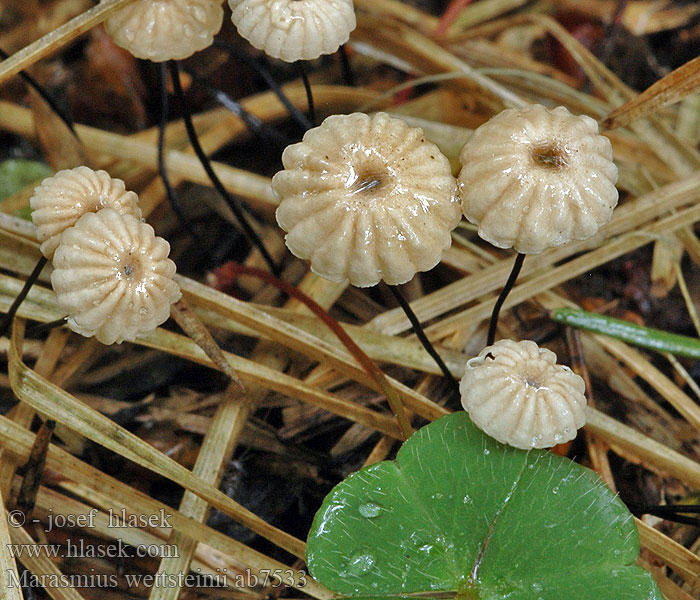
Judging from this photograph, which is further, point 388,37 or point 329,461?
point 388,37

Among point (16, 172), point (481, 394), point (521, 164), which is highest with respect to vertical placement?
point (16, 172)

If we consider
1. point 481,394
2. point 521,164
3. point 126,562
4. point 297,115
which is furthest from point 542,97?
point 126,562

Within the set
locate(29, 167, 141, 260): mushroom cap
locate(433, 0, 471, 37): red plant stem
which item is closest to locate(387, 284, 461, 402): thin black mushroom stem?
locate(29, 167, 141, 260): mushroom cap

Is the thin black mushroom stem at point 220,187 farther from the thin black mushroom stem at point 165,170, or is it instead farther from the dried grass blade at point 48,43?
the dried grass blade at point 48,43

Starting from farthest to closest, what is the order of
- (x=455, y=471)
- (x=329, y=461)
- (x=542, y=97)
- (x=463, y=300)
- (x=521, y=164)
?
(x=542, y=97) < (x=463, y=300) < (x=329, y=461) < (x=455, y=471) < (x=521, y=164)

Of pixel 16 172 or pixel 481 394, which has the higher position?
pixel 16 172

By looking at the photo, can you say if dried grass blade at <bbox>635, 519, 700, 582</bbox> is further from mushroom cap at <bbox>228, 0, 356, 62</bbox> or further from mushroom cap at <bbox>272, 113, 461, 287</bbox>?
mushroom cap at <bbox>228, 0, 356, 62</bbox>

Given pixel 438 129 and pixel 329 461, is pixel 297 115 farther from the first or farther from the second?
pixel 329 461

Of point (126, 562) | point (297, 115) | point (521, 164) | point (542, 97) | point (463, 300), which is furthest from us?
point (542, 97)
